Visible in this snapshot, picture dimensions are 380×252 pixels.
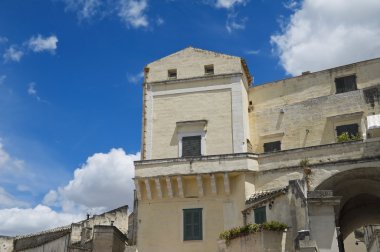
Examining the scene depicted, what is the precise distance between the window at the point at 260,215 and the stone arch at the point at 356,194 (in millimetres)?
3527

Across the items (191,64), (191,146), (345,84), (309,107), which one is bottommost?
(191,146)

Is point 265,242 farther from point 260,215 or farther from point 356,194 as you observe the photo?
point 356,194

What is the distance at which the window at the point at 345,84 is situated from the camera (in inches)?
1200

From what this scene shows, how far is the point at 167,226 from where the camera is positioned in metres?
27.2

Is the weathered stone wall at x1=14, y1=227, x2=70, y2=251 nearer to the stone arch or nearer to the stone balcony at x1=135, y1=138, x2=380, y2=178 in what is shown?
the stone balcony at x1=135, y1=138, x2=380, y2=178

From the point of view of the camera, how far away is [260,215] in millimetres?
23781

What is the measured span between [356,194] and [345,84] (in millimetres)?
7266

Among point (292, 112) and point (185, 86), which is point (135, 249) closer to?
point (185, 86)

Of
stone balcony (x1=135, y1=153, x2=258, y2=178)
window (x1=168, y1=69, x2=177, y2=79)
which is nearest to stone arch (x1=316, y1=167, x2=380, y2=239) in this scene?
stone balcony (x1=135, y1=153, x2=258, y2=178)

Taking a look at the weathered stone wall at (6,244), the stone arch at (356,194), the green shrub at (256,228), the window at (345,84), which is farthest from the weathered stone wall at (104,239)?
the window at (345,84)

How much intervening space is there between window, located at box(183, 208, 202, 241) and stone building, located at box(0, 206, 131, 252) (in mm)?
4177

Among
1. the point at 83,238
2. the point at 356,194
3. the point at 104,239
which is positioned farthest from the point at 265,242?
the point at 83,238

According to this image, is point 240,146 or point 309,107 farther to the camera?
point 309,107

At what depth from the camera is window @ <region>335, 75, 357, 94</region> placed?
30.5 meters
